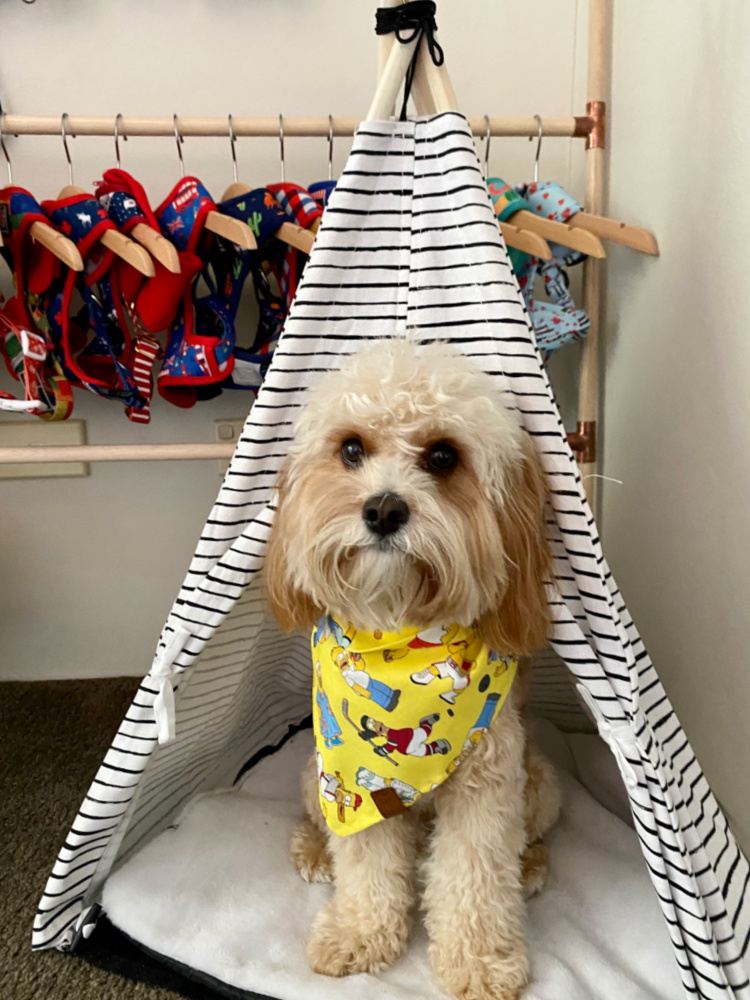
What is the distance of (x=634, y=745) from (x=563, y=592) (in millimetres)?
220

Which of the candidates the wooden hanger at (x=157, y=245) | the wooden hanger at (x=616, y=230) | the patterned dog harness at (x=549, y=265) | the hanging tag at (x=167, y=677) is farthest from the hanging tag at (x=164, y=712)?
the wooden hanger at (x=616, y=230)

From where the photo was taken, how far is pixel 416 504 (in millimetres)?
786

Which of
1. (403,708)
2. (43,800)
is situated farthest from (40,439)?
(403,708)

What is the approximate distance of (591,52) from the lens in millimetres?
1275

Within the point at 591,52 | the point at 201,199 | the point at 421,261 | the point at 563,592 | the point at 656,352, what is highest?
the point at 591,52

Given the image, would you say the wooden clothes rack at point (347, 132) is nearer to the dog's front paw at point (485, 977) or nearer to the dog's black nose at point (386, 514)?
the dog's black nose at point (386, 514)

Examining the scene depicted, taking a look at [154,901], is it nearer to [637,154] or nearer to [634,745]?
[634,745]

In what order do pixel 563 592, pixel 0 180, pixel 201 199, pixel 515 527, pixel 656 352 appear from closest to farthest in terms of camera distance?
pixel 515 527, pixel 563 592, pixel 201 199, pixel 656 352, pixel 0 180

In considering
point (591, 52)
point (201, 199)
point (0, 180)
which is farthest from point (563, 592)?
point (0, 180)

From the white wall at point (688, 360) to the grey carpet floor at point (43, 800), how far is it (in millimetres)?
1017

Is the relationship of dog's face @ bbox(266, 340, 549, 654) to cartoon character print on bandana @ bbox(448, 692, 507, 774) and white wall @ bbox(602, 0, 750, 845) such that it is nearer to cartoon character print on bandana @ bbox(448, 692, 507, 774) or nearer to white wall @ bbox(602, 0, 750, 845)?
cartoon character print on bandana @ bbox(448, 692, 507, 774)

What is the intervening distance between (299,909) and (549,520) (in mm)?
750

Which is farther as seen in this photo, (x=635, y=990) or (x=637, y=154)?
(x=637, y=154)

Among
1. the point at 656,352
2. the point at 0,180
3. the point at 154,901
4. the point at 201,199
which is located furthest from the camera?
the point at 0,180
